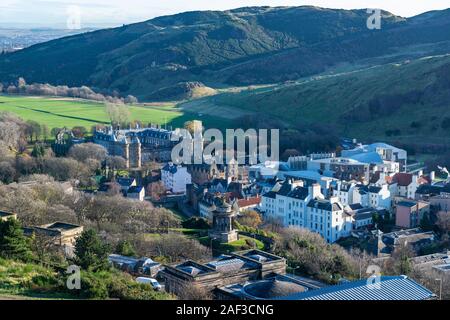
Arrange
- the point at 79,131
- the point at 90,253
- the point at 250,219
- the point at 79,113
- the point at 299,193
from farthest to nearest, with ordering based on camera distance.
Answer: the point at 79,113 < the point at 79,131 < the point at 299,193 < the point at 250,219 < the point at 90,253

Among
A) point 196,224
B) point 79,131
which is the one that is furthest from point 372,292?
point 79,131

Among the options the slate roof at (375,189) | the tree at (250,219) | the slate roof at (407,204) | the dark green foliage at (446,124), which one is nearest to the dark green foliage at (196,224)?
the tree at (250,219)

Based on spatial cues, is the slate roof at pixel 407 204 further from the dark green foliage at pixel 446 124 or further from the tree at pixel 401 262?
the dark green foliage at pixel 446 124

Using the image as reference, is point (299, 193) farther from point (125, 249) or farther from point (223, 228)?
point (125, 249)

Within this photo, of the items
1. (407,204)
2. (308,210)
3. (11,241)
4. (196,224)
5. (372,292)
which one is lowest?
(196,224)
